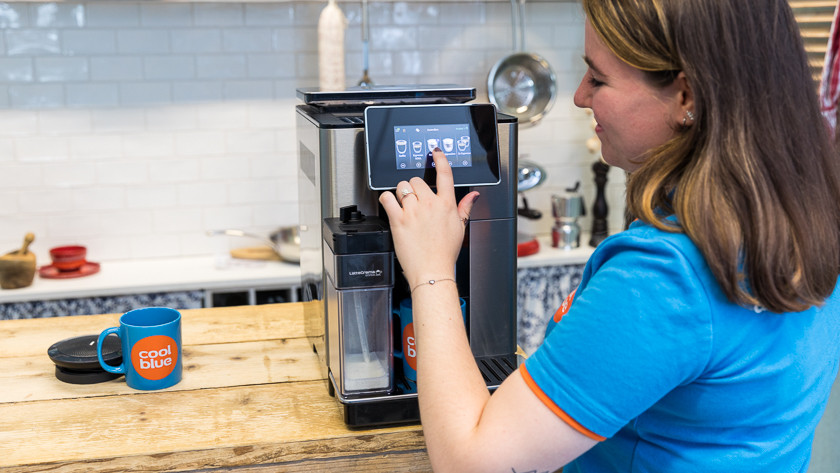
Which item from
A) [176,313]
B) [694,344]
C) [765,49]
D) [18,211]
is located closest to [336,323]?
[176,313]

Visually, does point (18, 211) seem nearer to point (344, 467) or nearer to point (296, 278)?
point (296, 278)

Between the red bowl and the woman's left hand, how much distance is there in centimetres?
221

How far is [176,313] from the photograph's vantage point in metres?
1.43

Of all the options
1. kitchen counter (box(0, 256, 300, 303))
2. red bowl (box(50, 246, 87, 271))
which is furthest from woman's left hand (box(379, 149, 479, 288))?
red bowl (box(50, 246, 87, 271))

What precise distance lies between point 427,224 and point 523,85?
245 cm

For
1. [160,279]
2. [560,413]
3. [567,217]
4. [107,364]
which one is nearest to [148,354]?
[107,364]

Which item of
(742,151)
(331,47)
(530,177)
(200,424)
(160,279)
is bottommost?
(160,279)

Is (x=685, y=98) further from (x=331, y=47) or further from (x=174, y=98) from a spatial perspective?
(x=174, y=98)

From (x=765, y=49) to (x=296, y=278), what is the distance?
2.36 m

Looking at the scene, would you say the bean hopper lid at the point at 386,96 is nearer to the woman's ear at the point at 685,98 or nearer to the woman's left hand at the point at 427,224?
the woman's left hand at the point at 427,224

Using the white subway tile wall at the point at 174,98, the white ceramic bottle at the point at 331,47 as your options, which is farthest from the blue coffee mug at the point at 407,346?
the white subway tile wall at the point at 174,98

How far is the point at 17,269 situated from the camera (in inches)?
114

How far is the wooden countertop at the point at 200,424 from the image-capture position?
3.87 feet

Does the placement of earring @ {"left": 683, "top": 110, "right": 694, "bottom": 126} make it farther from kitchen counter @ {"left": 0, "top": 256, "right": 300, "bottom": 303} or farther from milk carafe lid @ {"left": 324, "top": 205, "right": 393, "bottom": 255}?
kitchen counter @ {"left": 0, "top": 256, "right": 300, "bottom": 303}
